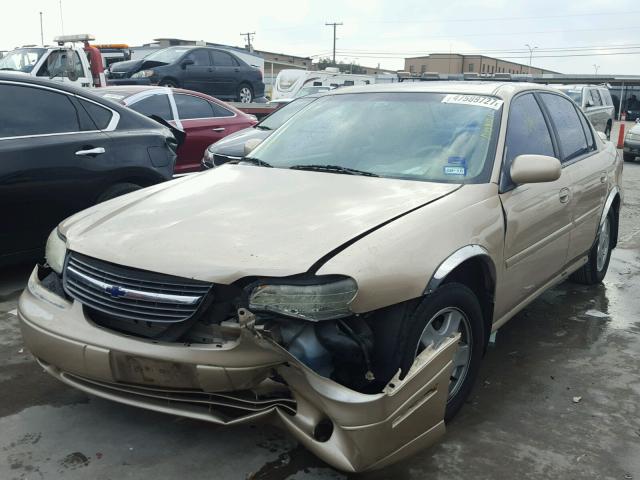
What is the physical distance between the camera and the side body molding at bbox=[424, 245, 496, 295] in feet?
8.84

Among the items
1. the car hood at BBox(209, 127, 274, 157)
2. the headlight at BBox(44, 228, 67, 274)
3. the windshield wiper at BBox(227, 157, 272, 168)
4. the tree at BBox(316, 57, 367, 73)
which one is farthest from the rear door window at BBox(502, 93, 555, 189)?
the tree at BBox(316, 57, 367, 73)

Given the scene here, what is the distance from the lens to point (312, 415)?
2426mm

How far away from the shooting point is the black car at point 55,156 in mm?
4680

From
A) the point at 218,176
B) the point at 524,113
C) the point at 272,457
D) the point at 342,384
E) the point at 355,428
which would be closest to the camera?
the point at 355,428

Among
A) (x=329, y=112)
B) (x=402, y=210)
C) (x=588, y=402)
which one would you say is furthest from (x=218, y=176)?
(x=588, y=402)

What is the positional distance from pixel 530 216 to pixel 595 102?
49.1 ft

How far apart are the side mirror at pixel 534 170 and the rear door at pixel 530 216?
8 centimetres

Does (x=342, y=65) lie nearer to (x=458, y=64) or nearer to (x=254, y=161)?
(x=458, y=64)

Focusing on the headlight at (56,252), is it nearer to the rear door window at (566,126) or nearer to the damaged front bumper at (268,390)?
the damaged front bumper at (268,390)

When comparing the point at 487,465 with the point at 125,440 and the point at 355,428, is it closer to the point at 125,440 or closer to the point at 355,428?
the point at 355,428

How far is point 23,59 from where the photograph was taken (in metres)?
13.7

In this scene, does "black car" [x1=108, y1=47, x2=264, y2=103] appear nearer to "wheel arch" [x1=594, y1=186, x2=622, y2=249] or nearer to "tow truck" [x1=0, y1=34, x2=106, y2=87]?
"tow truck" [x1=0, y1=34, x2=106, y2=87]

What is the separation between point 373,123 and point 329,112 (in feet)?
1.40

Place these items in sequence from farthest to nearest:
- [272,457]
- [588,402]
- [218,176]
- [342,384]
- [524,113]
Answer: [524,113] < [218,176] < [588,402] < [272,457] < [342,384]
